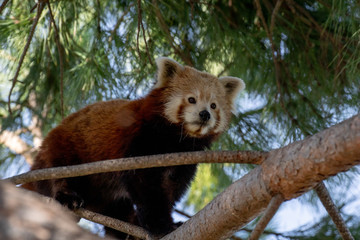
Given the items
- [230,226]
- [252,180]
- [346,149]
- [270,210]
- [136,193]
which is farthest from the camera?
[136,193]

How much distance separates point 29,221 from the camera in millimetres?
955

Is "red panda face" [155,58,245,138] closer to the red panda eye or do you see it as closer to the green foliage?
the red panda eye

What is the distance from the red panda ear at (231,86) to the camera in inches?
169

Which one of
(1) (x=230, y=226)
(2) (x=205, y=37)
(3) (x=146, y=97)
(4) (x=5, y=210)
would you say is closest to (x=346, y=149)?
(1) (x=230, y=226)

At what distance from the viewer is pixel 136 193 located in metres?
3.62

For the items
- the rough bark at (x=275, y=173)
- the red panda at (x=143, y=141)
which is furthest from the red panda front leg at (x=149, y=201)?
the rough bark at (x=275, y=173)

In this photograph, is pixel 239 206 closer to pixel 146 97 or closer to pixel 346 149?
pixel 346 149

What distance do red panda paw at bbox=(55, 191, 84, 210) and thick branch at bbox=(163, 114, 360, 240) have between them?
128cm

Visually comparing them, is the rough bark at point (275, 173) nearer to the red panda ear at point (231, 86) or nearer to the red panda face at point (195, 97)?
the red panda face at point (195, 97)

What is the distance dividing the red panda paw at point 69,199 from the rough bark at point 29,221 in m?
2.47

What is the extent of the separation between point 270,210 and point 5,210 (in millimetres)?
1179

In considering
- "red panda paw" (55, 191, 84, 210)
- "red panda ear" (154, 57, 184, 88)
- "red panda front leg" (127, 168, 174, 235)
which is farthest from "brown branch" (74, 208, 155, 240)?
"red panda ear" (154, 57, 184, 88)

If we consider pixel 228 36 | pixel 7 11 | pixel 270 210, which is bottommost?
pixel 270 210

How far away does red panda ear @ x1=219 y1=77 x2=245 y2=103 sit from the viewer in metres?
4.28
